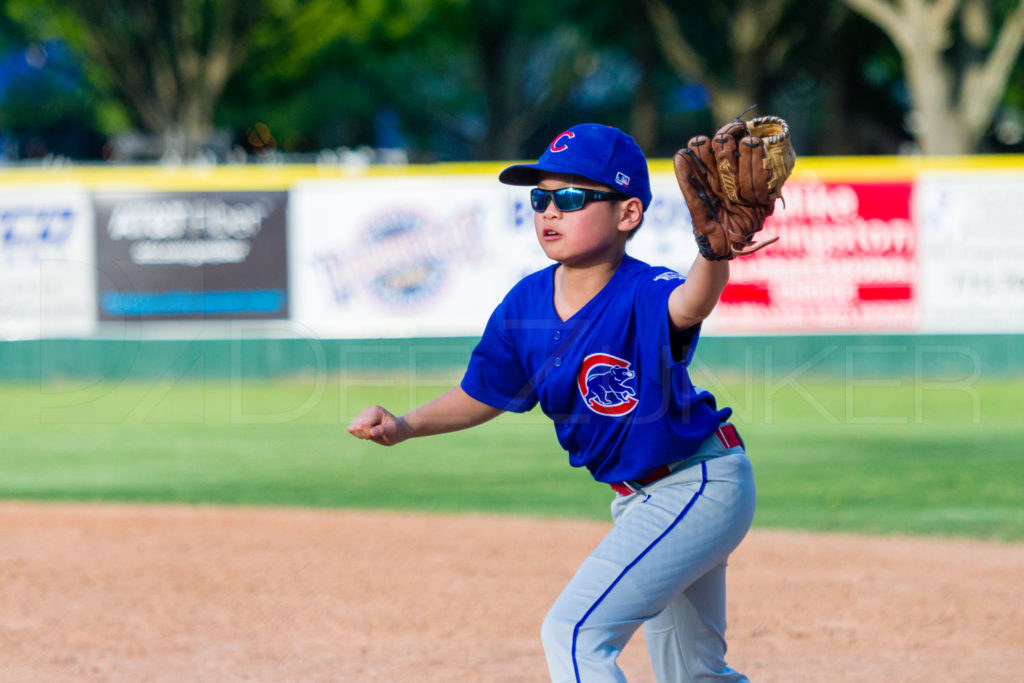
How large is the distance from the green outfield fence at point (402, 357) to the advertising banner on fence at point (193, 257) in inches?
16.0

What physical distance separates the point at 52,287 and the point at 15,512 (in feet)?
22.5

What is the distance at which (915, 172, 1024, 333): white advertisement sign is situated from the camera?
1354 cm

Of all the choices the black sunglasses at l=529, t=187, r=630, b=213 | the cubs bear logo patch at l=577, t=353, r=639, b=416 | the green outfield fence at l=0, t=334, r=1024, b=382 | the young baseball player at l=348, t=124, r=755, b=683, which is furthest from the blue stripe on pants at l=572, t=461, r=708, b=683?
the green outfield fence at l=0, t=334, r=1024, b=382

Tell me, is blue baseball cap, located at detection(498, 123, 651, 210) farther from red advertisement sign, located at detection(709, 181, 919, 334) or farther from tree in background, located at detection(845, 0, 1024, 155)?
tree in background, located at detection(845, 0, 1024, 155)

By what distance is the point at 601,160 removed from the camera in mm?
3055

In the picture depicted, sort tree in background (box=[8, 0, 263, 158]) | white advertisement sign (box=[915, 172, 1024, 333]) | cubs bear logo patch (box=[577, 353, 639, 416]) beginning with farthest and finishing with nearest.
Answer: tree in background (box=[8, 0, 263, 158])
white advertisement sign (box=[915, 172, 1024, 333])
cubs bear logo patch (box=[577, 353, 639, 416])

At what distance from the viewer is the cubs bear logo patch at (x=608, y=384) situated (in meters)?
2.96

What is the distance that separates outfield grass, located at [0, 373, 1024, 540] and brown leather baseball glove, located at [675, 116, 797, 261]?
4854mm

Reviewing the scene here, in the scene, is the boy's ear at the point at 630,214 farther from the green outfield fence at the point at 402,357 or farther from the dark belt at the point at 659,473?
the green outfield fence at the point at 402,357

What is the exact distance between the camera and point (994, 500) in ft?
26.3

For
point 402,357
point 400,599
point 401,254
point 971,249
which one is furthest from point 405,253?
point 400,599

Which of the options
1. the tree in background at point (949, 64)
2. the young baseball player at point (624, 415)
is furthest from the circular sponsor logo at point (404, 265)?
the young baseball player at point (624, 415)

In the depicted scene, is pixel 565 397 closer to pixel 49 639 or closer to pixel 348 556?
pixel 49 639

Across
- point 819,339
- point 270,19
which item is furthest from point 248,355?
point 270,19
